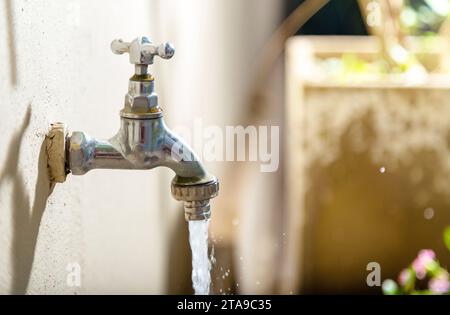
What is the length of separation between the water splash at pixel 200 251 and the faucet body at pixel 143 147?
3 cm

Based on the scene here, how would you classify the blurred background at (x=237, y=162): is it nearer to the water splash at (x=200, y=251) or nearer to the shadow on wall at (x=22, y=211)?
the shadow on wall at (x=22, y=211)

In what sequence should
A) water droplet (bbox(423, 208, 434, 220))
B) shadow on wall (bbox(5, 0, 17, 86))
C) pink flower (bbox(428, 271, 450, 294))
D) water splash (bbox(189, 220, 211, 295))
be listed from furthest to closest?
1. water droplet (bbox(423, 208, 434, 220))
2. pink flower (bbox(428, 271, 450, 294))
3. water splash (bbox(189, 220, 211, 295))
4. shadow on wall (bbox(5, 0, 17, 86))

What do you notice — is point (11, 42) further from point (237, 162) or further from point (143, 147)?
point (237, 162)

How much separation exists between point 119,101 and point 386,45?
89cm

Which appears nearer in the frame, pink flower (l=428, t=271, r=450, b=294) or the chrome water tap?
the chrome water tap

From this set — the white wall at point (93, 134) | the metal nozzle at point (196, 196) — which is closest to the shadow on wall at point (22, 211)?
the white wall at point (93, 134)

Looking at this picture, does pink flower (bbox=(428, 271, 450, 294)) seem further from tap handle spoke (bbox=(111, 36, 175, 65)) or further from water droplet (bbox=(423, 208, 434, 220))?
tap handle spoke (bbox=(111, 36, 175, 65))

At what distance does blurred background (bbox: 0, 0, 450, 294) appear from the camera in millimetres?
527

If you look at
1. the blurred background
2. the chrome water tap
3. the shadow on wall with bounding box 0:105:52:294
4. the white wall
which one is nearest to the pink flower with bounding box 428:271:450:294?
the blurred background

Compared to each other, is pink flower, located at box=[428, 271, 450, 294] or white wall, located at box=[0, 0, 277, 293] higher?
white wall, located at box=[0, 0, 277, 293]

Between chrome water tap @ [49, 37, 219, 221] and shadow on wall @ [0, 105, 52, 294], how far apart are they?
0.03 m

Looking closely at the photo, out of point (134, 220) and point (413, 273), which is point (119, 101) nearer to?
point (134, 220)
